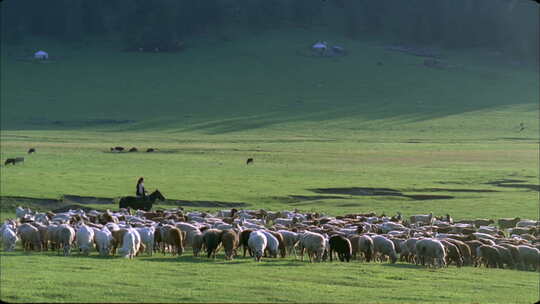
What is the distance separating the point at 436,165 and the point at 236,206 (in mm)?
22736

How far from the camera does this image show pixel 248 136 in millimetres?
→ 77250

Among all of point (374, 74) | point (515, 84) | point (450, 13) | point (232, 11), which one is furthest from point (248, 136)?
point (450, 13)

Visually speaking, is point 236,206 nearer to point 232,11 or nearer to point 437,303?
point 437,303

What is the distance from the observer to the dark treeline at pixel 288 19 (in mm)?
131625

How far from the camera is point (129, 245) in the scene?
1781cm

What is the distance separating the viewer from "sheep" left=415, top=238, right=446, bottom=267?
58.7 feet

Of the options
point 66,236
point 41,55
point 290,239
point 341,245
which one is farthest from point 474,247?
point 41,55

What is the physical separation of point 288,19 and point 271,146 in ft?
241

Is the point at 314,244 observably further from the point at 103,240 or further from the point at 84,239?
the point at 84,239

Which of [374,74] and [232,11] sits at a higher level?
[232,11]

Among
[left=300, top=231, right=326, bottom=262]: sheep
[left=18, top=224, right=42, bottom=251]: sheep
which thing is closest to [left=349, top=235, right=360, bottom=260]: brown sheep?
[left=300, top=231, right=326, bottom=262]: sheep

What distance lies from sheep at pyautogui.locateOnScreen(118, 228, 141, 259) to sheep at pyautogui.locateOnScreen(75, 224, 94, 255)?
32.3 inches

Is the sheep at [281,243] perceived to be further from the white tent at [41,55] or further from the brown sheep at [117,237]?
the white tent at [41,55]

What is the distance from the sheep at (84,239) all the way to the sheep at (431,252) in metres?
7.32
